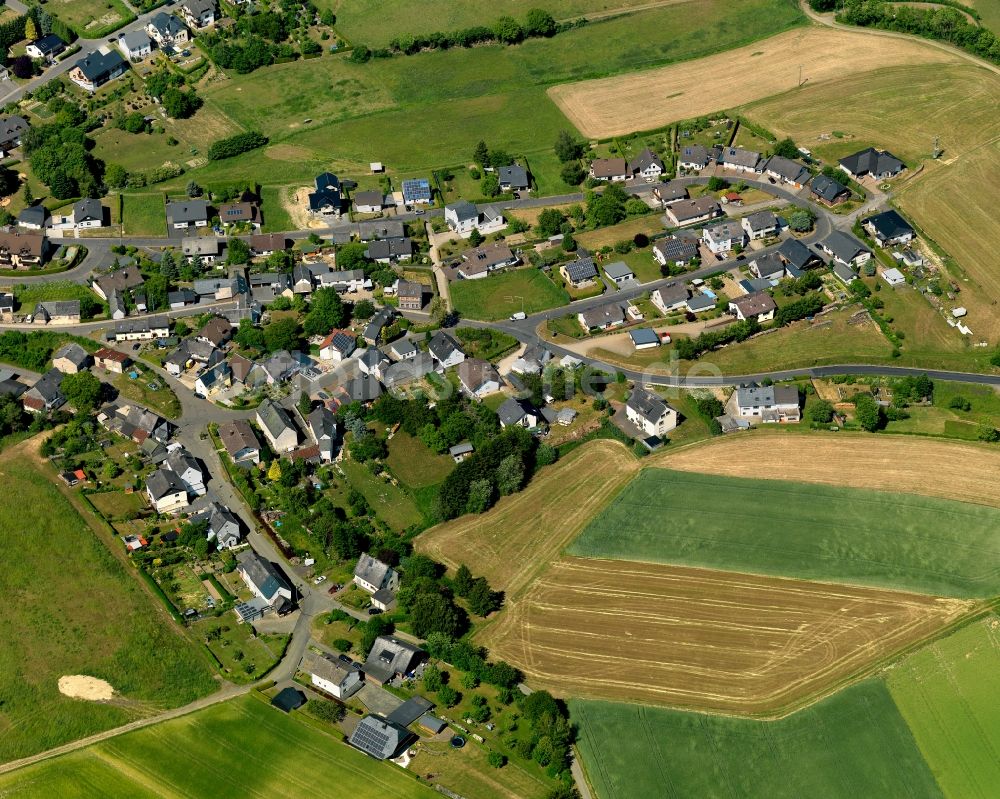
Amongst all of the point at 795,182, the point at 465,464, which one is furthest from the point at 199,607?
the point at 795,182

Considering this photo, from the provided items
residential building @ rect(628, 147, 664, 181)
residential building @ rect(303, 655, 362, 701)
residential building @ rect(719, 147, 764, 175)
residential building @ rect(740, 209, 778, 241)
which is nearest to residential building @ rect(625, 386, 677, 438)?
residential building @ rect(740, 209, 778, 241)

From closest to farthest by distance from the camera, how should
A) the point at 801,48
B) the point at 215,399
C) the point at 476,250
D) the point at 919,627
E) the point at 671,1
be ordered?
1. the point at 919,627
2. the point at 215,399
3. the point at 476,250
4. the point at 801,48
5. the point at 671,1

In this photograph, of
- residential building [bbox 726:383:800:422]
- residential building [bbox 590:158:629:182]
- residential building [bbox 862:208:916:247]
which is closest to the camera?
residential building [bbox 726:383:800:422]

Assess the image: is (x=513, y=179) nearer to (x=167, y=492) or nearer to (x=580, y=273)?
(x=580, y=273)

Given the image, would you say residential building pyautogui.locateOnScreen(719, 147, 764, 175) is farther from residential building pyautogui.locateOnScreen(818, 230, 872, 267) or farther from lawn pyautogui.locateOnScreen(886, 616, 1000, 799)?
lawn pyautogui.locateOnScreen(886, 616, 1000, 799)

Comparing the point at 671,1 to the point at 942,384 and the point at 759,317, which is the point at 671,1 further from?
the point at 942,384

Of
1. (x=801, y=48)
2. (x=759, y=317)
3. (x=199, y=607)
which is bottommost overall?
(x=199, y=607)

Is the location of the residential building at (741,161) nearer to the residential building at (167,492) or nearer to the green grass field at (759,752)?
the green grass field at (759,752)

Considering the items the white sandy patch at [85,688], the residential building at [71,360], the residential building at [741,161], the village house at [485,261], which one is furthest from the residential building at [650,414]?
the residential building at [71,360]
